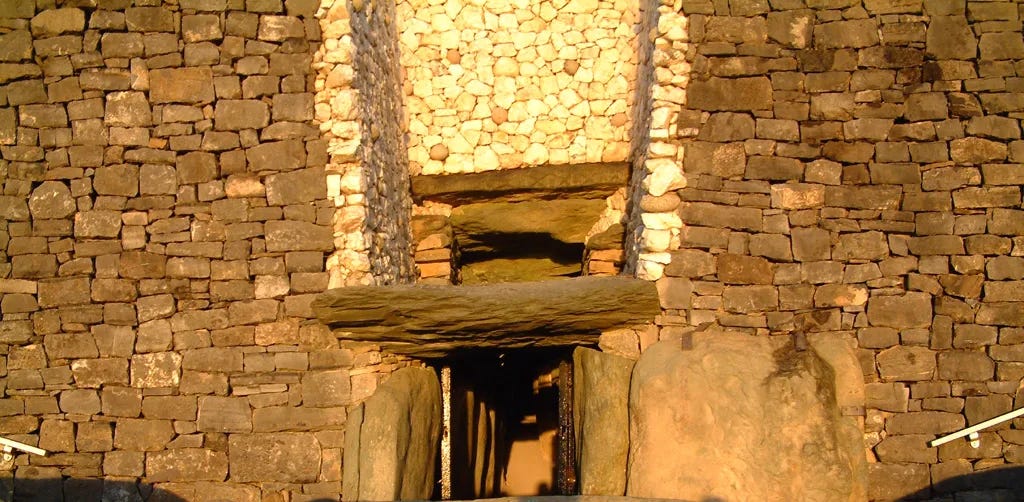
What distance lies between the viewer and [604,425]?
15.9ft

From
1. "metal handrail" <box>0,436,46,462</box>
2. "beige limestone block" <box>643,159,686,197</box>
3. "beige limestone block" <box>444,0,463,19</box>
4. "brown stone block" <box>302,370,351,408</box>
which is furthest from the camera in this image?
"beige limestone block" <box>444,0,463,19</box>

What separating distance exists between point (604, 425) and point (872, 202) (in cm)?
226

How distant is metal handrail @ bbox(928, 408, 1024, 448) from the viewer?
454 centimetres

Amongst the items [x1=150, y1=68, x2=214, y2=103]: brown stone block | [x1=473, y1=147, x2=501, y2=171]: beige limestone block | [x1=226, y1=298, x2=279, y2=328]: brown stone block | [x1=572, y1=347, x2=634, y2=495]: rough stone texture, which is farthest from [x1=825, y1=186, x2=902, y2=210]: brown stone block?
[x1=150, y1=68, x2=214, y2=103]: brown stone block

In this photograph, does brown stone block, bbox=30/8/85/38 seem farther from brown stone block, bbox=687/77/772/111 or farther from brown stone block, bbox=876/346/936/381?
brown stone block, bbox=876/346/936/381

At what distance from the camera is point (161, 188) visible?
16.1 ft

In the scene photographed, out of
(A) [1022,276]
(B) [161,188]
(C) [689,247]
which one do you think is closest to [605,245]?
(C) [689,247]

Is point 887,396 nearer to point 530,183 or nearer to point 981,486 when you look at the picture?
point 981,486

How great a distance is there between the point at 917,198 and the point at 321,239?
12.7 ft

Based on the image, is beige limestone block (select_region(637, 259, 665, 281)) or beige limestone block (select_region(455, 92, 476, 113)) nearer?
beige limestone block (select_region(637, 259, 665, 281))

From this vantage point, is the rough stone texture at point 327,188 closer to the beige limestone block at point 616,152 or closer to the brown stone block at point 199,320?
the brown stone block at point 199,320

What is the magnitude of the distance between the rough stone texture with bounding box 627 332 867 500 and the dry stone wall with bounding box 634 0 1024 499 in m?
0.24

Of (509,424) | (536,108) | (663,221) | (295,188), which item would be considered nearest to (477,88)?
(536,108)

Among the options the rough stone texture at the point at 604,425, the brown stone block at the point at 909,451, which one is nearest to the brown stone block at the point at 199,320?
the rough stone texture at the point at 604,425
